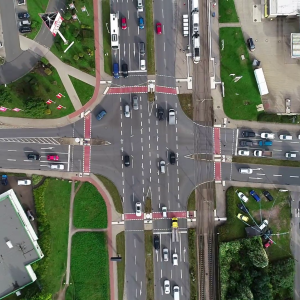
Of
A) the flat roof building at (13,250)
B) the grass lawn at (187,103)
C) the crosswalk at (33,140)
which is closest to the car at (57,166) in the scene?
the crosswalk at (33,140)

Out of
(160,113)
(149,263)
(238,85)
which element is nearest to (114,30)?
(160,113)

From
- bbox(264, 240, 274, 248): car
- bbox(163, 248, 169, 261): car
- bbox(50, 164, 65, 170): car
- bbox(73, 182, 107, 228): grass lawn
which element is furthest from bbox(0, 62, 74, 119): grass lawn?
bbox(264, 240, 274, 248): car

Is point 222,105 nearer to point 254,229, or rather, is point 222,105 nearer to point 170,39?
point 170,39

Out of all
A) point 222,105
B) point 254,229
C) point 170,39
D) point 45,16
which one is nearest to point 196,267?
point 254,229

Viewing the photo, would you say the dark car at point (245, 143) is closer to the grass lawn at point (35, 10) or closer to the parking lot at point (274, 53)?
the parking lot at point (274, 53)

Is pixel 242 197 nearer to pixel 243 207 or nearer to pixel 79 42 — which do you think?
pixel 243 207

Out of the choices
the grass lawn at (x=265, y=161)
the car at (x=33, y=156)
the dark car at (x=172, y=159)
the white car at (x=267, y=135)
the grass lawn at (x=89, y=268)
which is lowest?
the grass lawn at (x=89, y=268)
